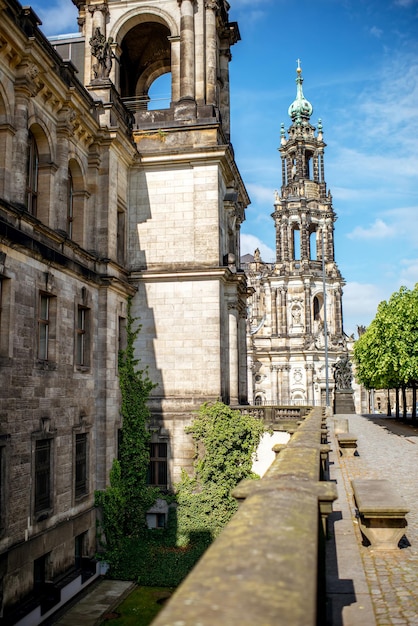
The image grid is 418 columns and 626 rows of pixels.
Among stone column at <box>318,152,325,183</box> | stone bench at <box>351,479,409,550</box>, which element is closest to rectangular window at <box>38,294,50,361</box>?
stone bench at <box>351,479,409,550</box>

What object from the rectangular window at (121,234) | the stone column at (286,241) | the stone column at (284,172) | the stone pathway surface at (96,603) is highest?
the stone column at (284,172)

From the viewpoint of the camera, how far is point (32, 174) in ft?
59.7

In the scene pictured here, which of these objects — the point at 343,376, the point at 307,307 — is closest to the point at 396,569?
the point at 343,376

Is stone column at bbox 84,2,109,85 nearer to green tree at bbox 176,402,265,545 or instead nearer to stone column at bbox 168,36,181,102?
stone column at bbox 168,36,181,102

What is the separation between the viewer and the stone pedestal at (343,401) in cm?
5378

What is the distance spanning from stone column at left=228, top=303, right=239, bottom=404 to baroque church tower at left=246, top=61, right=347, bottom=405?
48977 millimetres

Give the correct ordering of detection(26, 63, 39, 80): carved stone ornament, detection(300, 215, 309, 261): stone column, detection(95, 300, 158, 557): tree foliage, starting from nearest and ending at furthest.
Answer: detection(26, 63, 39, 80): carved stone ornament < detection(95, 300, 158, 557): tree foliage < detection(300, 215, 309, 261): stone column

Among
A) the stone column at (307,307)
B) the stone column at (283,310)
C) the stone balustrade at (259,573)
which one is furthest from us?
the stone column at (283,310)

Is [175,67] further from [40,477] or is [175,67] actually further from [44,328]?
[40,477]

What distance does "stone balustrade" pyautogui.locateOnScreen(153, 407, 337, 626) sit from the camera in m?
2.38

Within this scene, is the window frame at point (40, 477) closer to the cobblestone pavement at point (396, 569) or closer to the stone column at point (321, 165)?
the cobblestone pavement at point (396, 569)

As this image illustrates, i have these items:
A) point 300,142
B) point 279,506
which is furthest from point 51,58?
point 300,142

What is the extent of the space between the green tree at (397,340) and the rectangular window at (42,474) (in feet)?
72.9

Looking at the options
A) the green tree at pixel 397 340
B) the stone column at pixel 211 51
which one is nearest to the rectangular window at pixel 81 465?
the stone column at pixel 211 51
